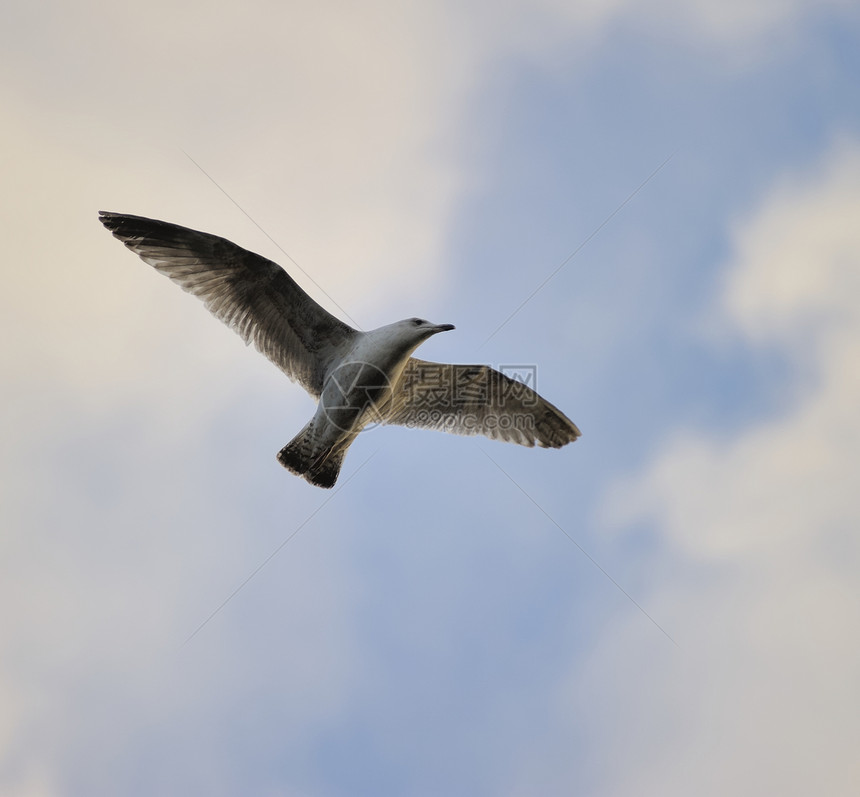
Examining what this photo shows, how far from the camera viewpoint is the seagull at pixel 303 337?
33.7 ft

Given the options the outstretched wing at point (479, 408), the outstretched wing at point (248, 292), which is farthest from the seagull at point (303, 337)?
the outstretched wing at point (479, 408)

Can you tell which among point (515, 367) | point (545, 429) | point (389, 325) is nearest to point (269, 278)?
point (389, 325)

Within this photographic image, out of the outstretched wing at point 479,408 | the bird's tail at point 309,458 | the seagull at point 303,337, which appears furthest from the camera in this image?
the outstretched wing at point 479,408

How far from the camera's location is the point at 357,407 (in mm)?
10367

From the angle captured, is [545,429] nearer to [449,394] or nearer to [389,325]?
[449,394]

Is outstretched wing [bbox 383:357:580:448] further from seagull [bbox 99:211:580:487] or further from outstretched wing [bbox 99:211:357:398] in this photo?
outstretched wing [bbox 99:211:357:398]

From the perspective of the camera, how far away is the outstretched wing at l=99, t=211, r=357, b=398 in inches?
406

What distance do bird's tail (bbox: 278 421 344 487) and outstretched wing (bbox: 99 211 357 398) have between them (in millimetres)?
660

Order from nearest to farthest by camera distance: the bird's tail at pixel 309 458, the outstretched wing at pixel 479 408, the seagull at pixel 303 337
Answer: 1. the seagull at pixel 303 337
2. the bird's tail at pixel 309 458
3. the outstretched wing at pixel 479 408

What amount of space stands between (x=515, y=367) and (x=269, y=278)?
3.74 metres

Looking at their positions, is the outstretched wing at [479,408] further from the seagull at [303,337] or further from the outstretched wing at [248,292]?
the outstretched wing at [248,292]

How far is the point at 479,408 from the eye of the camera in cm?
1212

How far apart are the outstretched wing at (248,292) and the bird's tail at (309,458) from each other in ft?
2.17

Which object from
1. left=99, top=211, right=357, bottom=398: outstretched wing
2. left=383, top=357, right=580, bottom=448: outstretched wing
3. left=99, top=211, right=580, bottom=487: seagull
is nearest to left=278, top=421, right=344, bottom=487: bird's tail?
left=99, top=211, right=580, bottom=487: seagull
